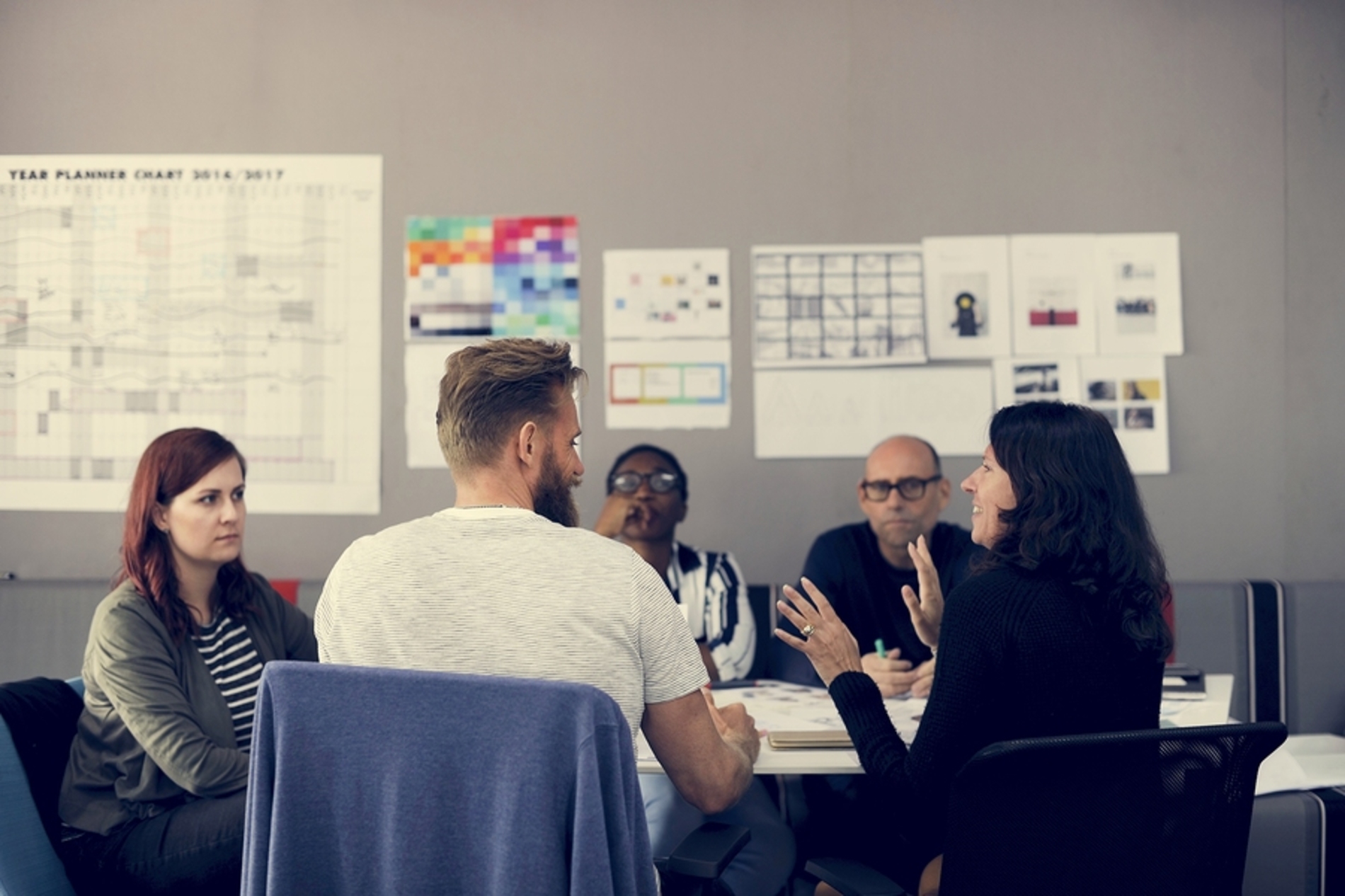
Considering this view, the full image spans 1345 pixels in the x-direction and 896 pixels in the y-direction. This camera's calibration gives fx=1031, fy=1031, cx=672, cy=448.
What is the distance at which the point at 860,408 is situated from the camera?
336cm

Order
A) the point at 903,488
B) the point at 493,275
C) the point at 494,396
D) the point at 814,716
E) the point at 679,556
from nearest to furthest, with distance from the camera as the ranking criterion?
the point at 494,396 < the point at 814,716 < the point at 903,488 < the point at 679,556 < the point at 493,275

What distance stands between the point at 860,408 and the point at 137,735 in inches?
88.9

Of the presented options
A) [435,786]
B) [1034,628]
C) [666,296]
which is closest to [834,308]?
[666,296]

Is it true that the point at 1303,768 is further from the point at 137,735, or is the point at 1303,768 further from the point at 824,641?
the point at 137,735

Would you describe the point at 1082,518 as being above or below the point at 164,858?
above

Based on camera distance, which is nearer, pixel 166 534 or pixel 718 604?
pixel 166 534

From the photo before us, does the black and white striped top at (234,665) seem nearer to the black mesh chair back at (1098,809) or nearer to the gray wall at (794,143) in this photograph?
the gray wall at (794,143)

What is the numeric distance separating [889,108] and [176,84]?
7.61 ft

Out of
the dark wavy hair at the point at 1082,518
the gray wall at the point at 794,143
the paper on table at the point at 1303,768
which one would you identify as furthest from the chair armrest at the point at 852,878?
the gray wall at the point at 794,143

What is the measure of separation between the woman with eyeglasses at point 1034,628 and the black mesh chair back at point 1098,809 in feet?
0.76

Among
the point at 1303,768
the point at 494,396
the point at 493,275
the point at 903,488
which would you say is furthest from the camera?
the point at 493,275

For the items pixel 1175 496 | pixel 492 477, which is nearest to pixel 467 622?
pixel 492 477

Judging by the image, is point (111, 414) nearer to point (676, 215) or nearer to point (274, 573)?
point (274, 573)

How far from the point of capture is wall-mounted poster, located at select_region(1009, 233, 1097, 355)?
132 inches
